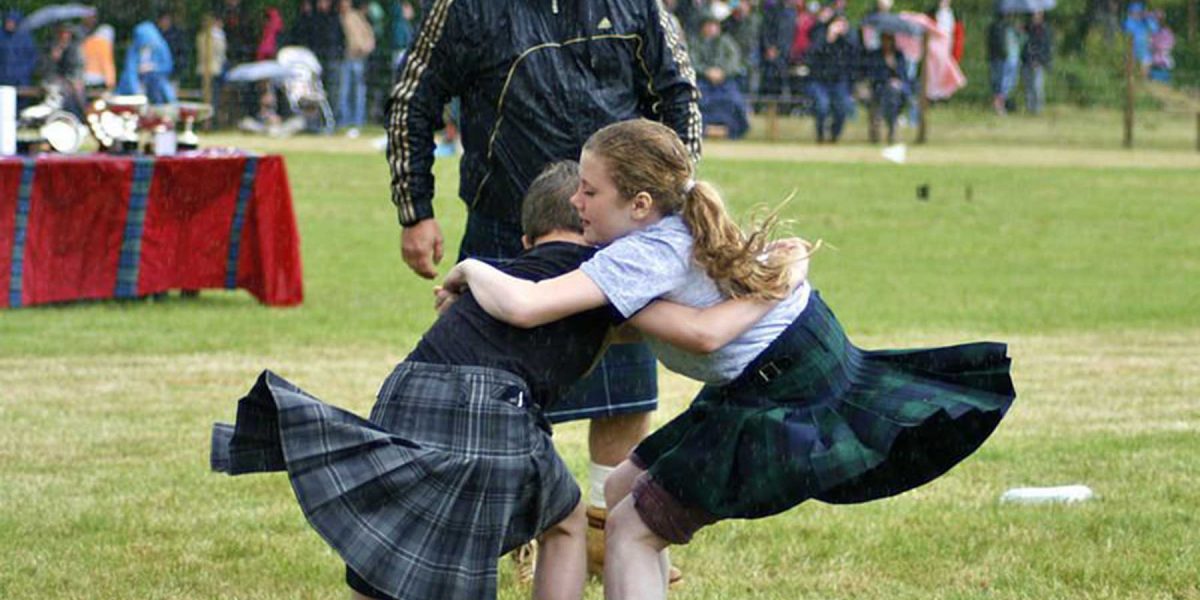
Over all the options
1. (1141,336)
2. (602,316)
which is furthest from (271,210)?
(602,316)

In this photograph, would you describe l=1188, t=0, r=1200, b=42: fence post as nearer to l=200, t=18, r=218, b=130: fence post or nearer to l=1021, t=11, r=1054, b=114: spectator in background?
l=1021, t=11, r=1054, b=114: spectator in background

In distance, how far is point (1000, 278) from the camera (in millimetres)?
13930

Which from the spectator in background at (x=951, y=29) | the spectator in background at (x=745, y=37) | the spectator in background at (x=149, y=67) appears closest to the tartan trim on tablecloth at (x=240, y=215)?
the spectator in background at (x=149, y=67)

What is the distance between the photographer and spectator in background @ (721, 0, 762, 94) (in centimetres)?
2570

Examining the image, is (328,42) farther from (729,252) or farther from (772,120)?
(729,252)

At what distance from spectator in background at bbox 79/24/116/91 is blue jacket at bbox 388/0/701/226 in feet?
69.0

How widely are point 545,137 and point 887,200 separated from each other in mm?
14502

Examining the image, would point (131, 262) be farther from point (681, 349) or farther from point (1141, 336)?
point (681, 349)

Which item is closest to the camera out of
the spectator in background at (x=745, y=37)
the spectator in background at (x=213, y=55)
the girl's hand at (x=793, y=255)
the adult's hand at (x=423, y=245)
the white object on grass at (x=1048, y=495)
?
the girl's hand at (x=793, y=255)

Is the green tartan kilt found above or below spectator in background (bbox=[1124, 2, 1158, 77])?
below

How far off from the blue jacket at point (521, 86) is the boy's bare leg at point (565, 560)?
1.16 metres

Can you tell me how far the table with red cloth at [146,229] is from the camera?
10.8 meters

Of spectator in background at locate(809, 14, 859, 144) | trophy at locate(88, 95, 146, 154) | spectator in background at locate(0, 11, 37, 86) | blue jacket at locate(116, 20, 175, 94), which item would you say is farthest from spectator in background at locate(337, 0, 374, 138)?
trophy at locate(88, 95, 146, 154)

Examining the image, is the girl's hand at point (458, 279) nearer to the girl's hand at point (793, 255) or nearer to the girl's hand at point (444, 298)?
the girl's hand at point (444, 298)
